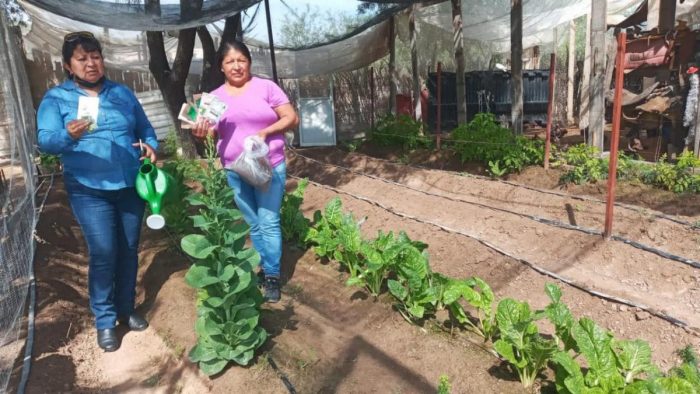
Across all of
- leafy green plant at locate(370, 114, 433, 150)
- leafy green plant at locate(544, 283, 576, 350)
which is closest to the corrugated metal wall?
leafy green plant at locate(370, 114, 433, 150)

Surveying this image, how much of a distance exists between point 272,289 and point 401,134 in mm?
6766

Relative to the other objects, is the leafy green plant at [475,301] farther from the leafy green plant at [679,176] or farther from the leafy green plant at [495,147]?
the leafy green plant at [495,147]

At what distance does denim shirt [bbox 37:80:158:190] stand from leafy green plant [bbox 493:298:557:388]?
209 cm

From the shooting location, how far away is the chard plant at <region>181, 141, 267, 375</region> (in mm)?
2242

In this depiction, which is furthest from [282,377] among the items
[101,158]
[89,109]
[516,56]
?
[516,56]

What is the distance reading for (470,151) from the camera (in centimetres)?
755

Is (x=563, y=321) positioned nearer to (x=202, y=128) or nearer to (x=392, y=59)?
(x=202, y=128)

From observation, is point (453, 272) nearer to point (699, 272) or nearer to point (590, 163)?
point (699, 272)

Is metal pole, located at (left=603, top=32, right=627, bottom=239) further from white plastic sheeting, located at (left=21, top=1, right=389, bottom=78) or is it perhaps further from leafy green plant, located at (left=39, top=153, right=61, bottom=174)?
leafy green plant, located at (left=39, top=153, right=61, bottom=174)

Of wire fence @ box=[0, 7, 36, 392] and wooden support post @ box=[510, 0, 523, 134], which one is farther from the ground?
wooden support post @ box=[510, 0, 523, 134]

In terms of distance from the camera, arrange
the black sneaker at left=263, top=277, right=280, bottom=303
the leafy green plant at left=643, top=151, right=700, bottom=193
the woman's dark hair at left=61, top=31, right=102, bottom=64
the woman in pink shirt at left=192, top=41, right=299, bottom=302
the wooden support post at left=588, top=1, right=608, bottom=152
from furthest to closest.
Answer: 1. the wooden support post at left=588, top=1, right=608, bottom=152
2. the leafy green plant at left=643, top=151, right=700, bottom=193
3. the black sneaker at left=263, top=277, right=280, bottom=303
4. the woman in pink shirt at left=192, top=41, right=299, bottom=302
5. the woman's dark hair at left=61, top=31, right=102, bottom=64

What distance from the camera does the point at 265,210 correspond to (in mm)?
3023

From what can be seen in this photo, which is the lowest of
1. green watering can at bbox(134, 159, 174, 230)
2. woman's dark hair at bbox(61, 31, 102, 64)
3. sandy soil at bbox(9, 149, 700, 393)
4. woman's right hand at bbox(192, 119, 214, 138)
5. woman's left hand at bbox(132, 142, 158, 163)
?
sandy soil at bbox(9, 149, 700, 393)

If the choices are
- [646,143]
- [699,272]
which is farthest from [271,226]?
[646,143]
